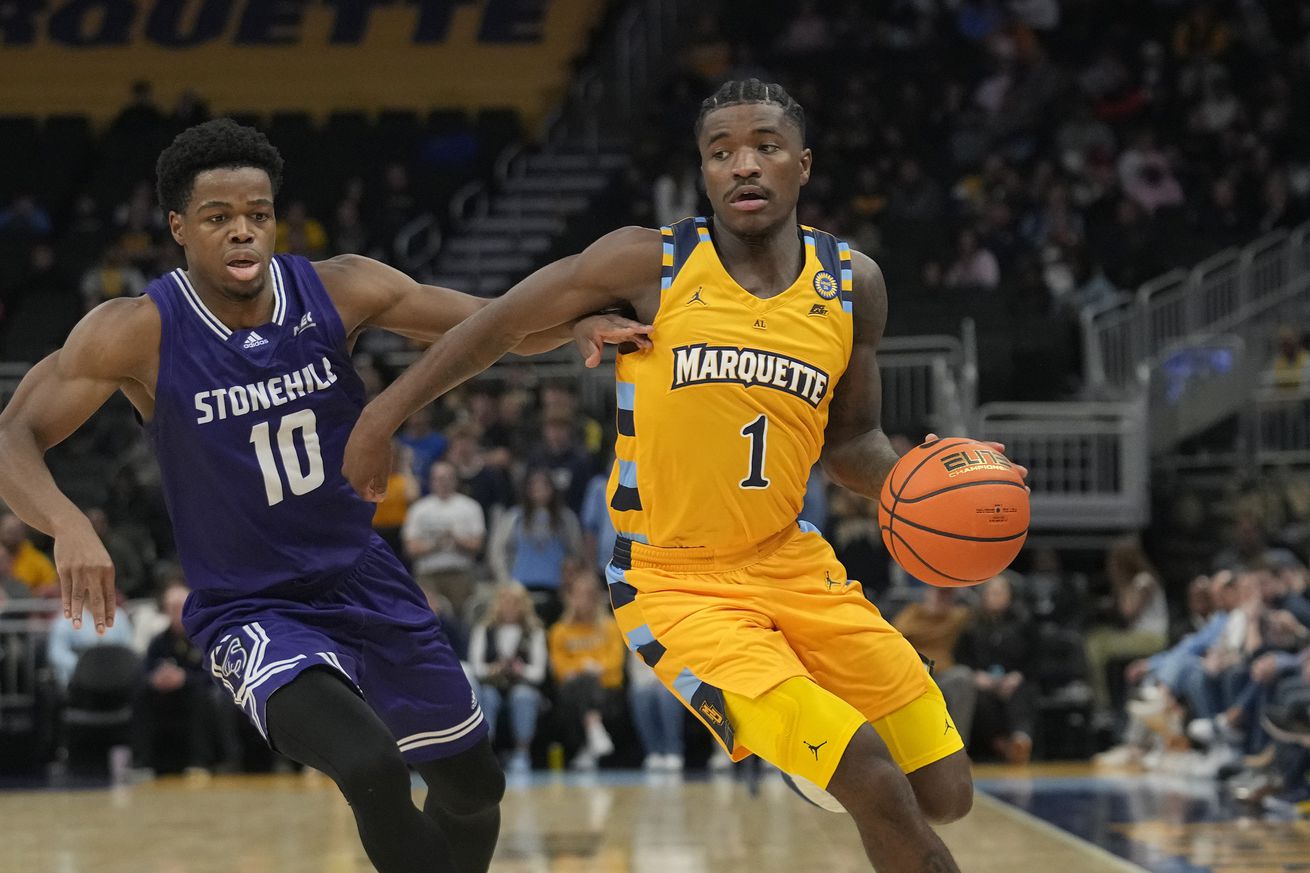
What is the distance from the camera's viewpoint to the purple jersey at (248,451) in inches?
195

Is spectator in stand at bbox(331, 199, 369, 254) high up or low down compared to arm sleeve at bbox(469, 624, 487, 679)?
up

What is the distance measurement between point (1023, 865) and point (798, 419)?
3.55 meters

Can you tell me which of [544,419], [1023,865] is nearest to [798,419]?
[1023,865]

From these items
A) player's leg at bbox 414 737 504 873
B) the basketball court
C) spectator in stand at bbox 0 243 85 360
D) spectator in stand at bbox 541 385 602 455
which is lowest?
the basketball court

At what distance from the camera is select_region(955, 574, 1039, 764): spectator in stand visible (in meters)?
11.7

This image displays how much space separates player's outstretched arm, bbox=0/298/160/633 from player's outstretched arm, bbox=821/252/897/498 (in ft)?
6.17

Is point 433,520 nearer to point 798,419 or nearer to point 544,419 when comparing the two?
point 544,419

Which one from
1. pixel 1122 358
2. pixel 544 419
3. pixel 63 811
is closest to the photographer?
pixel 63 811

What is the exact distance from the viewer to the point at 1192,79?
19.5m

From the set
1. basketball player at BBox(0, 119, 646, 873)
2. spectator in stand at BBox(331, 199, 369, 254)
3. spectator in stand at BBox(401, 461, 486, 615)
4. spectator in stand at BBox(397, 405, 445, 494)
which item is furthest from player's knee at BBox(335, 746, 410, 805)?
spectator in stand at BBox(331, 199, 369, 254)

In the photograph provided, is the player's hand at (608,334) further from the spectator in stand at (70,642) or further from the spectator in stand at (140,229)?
the spectator in stand at (140,229)

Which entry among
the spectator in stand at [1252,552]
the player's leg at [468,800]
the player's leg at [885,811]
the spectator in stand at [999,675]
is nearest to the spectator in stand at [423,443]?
the spectator in stand at [999,675]

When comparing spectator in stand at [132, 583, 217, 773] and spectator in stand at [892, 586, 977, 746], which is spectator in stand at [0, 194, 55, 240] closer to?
spectator in stand at [132, 583, 217, 773]

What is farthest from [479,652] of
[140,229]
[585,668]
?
[140,229]
